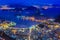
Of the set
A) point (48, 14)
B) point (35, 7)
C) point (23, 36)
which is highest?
point (35, 7)

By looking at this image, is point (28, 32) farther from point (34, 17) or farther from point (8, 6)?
point (8, 6)

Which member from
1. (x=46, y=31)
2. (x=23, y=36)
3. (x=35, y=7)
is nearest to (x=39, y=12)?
(x=35, y=7)

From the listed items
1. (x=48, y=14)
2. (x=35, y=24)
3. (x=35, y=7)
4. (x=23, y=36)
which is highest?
(x=35, y=7)

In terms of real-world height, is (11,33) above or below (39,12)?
below

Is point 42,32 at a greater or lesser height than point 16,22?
lesser

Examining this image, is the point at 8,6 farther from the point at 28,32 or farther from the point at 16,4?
the point at 28,32

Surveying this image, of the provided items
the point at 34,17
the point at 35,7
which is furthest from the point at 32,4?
the point at 34,17

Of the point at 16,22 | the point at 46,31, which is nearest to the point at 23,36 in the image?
the point at 16,22
